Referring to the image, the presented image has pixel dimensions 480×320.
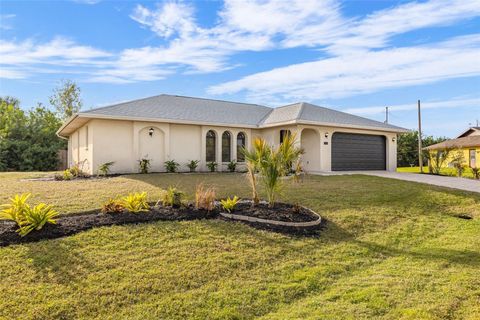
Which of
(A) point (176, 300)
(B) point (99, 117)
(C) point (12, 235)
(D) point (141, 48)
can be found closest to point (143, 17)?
(D) point (141, 48)

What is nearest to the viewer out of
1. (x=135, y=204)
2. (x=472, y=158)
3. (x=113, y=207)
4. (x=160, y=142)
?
(x=113, y=207)

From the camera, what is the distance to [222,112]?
1941 cm

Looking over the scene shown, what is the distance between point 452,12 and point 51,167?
26.2 metres

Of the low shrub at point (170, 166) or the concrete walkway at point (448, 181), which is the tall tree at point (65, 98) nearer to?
the low shrub at point (170, 166)

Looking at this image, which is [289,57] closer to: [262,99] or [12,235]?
[262,99]

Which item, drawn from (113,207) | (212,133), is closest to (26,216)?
(113,207)

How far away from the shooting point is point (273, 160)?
7266mm

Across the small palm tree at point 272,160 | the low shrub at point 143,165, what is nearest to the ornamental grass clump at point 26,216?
the small palm tree at point 272,160

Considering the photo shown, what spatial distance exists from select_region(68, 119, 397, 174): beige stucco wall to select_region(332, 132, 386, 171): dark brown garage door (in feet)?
1.47

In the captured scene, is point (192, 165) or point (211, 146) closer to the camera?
point (192, 165)

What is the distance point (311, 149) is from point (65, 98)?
1243 inches

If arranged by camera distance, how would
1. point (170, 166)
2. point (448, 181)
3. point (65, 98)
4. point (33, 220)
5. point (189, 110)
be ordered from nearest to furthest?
point (33, 220)
point (448, 181)
point (170, 166)
point (189, 110)
point (65, 98)

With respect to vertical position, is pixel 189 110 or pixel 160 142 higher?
pixel 189 110

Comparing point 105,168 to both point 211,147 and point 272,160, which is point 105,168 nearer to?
point 211,147
